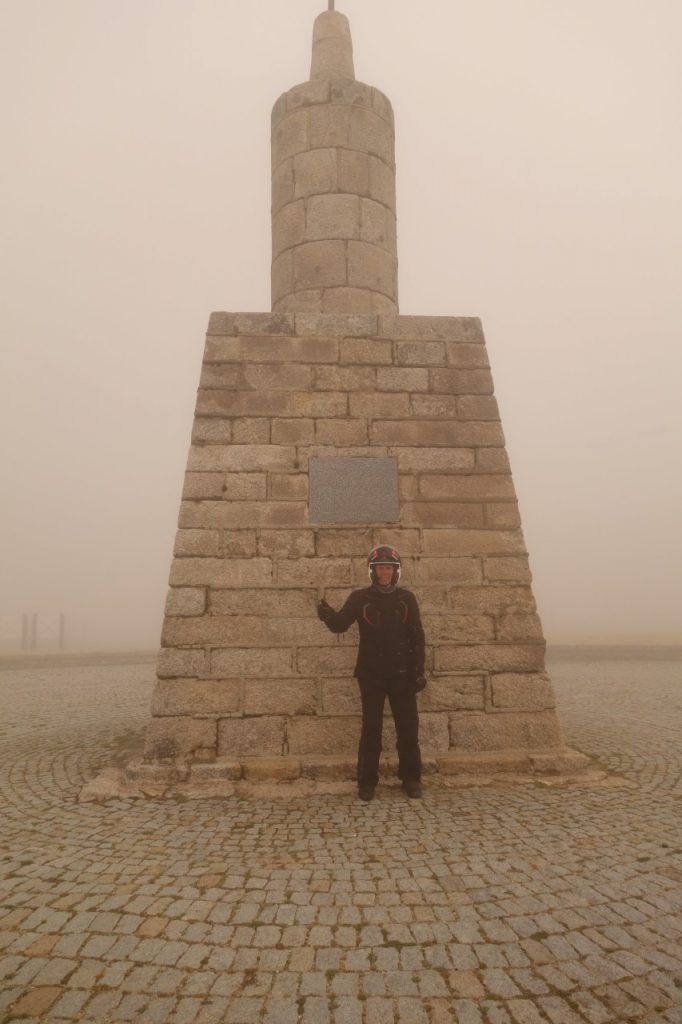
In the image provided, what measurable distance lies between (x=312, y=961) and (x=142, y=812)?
2156mm

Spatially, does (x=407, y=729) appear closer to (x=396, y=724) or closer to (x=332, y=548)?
(x=396, y=724)

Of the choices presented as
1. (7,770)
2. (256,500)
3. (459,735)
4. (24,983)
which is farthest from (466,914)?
(7,770)

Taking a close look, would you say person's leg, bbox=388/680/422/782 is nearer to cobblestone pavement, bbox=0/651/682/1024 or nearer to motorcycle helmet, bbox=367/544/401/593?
cobblestone pavement, bbox=0/651/682/1024

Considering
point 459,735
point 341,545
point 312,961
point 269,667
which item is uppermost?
point 341,545

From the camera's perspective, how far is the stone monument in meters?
4.98

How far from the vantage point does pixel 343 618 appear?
4.61m

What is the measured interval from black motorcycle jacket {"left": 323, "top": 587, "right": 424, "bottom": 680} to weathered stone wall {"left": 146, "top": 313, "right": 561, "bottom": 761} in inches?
23.1

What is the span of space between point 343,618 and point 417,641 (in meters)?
0.57

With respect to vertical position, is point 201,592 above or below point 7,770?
above

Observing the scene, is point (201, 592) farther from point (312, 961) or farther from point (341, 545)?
point (312, 961)

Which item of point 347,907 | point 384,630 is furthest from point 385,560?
point 347,907

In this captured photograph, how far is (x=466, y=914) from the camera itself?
9.17ft

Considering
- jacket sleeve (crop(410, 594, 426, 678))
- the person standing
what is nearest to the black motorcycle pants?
the person standing

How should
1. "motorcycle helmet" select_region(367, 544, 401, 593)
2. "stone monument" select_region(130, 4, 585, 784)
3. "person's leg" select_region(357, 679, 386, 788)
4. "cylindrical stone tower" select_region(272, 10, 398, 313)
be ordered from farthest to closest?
"cylindrical stone tower" select_region(272, 10, 398, 313) < "stone monument" select_region(130, 4, 585, 784) < "motorcycle helmet" select_region(367, 544, 401, 593) < "person's leg" select_region(357, 679, 386, 788)
